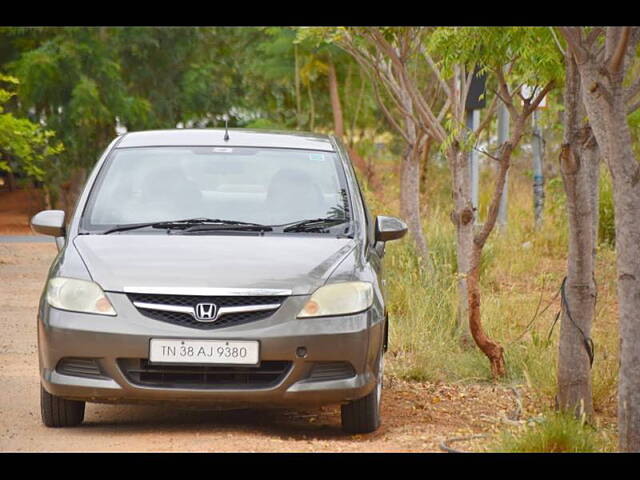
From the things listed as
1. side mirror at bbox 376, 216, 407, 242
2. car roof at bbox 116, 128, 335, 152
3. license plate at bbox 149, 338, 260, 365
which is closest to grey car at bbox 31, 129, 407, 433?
license plate at bbox 149, 338, 260, 365

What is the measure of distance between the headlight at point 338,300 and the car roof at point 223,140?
5.35 feet

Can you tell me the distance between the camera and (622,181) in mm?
6305

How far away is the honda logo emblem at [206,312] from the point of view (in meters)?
6.61

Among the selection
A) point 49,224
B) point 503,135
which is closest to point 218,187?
point 49,224

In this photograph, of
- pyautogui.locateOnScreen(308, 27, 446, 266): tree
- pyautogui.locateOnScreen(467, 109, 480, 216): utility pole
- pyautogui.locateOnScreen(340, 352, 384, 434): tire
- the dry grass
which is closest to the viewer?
pyautogui.locateOnScreen(340, 352, 384, 434): tire

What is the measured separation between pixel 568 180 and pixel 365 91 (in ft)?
75.4

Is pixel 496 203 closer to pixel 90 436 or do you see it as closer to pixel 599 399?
pixel 599 399

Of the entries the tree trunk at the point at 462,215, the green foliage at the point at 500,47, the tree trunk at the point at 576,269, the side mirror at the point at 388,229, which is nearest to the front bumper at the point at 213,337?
the side mirror at the point at 388,229

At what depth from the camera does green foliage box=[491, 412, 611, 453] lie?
6.24m

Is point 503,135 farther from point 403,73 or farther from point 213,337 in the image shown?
point 213,337

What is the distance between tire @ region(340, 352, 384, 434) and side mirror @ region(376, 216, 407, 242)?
0.88 metres

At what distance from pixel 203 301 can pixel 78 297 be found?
2.17ft

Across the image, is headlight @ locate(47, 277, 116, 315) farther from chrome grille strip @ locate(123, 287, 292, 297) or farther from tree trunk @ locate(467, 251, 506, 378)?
tree trunk @ locate(467, 251, 506, 378)

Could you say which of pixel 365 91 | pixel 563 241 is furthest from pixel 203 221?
pixel 365 91
